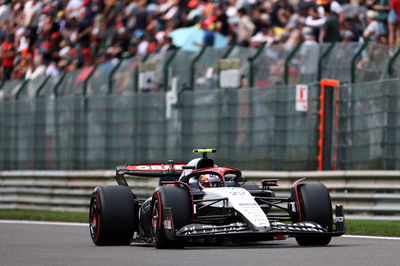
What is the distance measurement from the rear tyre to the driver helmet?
3.02 feet

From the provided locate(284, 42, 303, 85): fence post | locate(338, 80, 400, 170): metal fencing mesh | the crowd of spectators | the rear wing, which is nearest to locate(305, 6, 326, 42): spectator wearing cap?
the crowd of spectators

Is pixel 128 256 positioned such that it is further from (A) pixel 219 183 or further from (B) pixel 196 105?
(B) pixel 196 105

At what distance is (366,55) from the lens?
1720cm

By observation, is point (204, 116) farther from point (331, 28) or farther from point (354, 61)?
point (354, 61)

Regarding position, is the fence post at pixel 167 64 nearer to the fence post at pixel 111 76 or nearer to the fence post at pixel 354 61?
the fence post at pixel 111 76

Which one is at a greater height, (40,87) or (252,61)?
(252,61)

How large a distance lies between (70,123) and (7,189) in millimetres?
2191

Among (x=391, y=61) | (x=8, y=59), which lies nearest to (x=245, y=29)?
(x=391, y=61)

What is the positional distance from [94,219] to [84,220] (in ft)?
19.4

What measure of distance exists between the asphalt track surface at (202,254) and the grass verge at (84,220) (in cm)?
99

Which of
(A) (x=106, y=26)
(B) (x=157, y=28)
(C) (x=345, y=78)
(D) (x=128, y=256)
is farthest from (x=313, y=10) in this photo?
(D) (x=128, y=256)

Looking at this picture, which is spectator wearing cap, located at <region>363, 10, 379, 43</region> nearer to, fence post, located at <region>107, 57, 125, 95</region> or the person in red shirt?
fence post, located at <region>107, 57, 125, 95</region>

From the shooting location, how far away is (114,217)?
40.2 feet

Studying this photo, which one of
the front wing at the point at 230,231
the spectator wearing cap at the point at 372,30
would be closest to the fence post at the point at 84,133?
the spectator wearing cap at the point at 372,30
